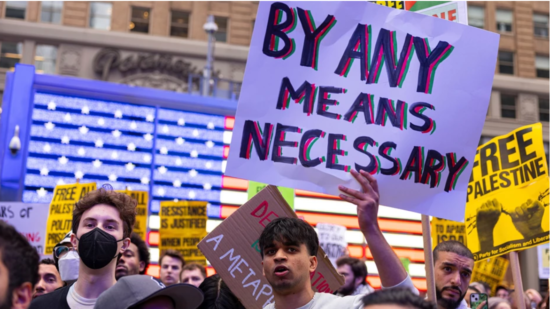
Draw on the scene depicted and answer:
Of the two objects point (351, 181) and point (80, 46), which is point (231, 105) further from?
point (80, 46)

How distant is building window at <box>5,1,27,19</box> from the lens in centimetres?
3180

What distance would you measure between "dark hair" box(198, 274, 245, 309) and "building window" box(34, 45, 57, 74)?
2848cm

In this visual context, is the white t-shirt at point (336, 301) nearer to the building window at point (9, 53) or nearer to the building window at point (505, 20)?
the building window at point (9, 53)

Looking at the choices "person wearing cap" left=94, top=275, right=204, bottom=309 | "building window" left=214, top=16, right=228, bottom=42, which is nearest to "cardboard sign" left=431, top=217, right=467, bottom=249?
"person wearing cap" left=94, top=275, right=204, bottom=309

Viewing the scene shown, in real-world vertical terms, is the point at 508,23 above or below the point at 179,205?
above

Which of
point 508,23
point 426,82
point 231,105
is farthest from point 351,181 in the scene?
point 508,23

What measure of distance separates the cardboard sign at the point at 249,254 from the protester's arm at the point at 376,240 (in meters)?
0.95

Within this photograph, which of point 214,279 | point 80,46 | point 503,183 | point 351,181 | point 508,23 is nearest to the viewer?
point 351,181

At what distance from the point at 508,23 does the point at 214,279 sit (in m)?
34.2

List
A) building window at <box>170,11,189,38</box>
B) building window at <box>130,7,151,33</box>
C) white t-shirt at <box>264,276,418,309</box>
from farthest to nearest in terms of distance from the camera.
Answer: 1. building window at <box>170,11,189,38</box>
2. building window at <box>130,7,151,33</box>
3. white t-shirt at <box>264,276,418,309</box>

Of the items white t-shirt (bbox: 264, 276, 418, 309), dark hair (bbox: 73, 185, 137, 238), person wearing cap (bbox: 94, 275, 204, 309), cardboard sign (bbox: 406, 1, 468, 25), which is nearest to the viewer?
person wearing cap (bbox: 94, 275, 204, 309)

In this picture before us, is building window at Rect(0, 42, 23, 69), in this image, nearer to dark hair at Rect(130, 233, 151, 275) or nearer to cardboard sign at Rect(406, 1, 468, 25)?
dark hair at Rect(130, 233, 151, 275)

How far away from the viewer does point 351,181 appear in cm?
395

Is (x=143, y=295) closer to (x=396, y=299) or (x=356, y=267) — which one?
(x=396, y=299)
